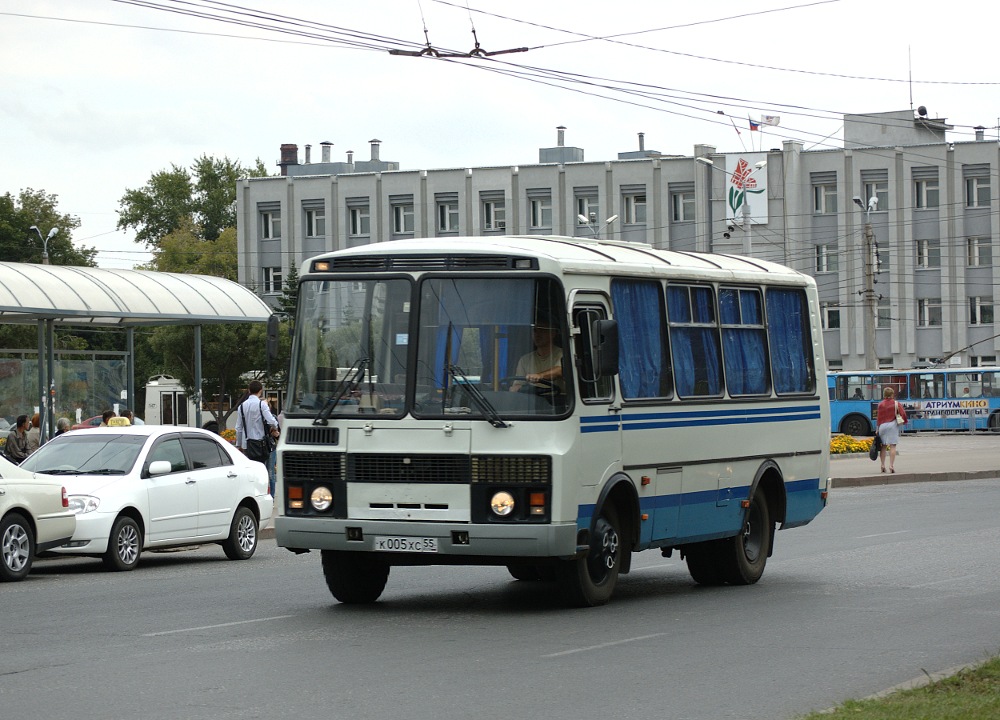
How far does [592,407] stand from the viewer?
12.6 meters

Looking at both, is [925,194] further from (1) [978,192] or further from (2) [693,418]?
(2) [693,418]

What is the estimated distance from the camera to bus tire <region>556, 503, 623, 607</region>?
1266cm

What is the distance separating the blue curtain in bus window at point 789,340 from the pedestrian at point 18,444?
40.5ft

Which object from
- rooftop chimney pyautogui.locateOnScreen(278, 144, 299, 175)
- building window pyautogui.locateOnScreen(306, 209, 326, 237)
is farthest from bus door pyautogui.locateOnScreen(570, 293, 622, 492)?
rooftop chimney pyautogui.locateOnScreen(278, 144, 299, 175)

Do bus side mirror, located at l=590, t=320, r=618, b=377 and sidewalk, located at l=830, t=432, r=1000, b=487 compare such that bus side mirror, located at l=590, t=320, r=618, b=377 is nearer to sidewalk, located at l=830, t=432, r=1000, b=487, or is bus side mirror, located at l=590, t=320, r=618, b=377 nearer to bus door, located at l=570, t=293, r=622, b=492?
bus door, located at l=570, t=293, r=622, b=492

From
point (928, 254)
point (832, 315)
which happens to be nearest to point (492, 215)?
point (832, 315)

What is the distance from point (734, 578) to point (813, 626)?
3.25m

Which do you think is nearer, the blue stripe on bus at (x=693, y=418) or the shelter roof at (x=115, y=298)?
the blue stripe on bus at (x=693, y=418)

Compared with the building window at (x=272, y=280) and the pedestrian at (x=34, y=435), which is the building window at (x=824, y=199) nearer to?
the building window at (x=272, y=280)

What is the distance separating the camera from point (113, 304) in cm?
2753

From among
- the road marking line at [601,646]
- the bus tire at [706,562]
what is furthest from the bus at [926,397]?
the road marking line at [601,646]

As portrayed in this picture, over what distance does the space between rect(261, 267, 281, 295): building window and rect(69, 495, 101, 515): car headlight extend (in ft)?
263

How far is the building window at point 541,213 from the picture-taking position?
90188 millimetres

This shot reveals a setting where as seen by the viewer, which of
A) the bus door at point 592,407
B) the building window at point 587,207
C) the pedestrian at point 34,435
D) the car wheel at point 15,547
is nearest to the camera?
the bus door at point 592,407
